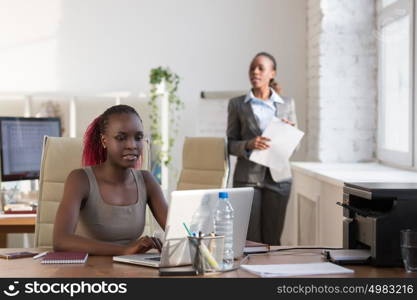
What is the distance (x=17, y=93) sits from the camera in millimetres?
6227

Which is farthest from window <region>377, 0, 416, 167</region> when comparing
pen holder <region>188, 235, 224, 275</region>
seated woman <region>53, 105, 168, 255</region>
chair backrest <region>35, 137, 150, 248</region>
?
pen holder <region>188, 235, 224, 275</region>

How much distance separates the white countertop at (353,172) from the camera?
4.12 metres

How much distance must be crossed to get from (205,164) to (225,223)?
215 centimetres

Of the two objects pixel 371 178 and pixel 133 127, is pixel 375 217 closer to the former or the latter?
pixel 133 127

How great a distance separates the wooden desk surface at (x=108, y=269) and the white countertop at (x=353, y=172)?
5.30ft

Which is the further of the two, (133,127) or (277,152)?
(277,152)

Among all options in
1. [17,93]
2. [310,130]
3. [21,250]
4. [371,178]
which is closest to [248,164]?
[371,178]

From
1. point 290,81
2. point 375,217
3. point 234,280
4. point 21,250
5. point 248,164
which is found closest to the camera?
point 234,280

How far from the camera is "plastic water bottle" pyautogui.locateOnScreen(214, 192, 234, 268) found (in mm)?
2285

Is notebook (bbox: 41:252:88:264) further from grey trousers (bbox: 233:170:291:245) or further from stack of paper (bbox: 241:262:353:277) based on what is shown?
grey trousers (bbox: 233:170:291:245)

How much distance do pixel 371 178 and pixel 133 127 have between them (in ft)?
6.28

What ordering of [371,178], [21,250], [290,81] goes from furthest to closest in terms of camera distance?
[290,81] < [371,178] < [21,250]

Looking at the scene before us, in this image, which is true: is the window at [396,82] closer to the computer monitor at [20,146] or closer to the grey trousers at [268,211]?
the grey trousers at [268,211]

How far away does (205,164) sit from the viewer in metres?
4.45
